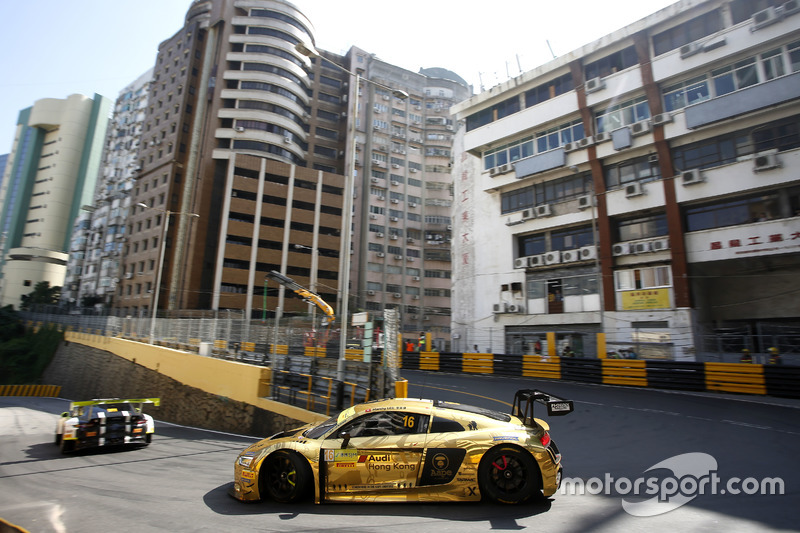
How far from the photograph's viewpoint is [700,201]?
22.0 meters

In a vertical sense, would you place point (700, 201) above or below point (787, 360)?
above

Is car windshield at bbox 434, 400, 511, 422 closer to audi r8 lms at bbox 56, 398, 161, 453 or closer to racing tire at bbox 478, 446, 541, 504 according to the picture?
racing tire at bbox 478, 446, 541, 504

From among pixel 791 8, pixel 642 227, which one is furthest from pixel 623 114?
pixel 791 8

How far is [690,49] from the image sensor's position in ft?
73.1

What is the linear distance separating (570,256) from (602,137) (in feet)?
24.0

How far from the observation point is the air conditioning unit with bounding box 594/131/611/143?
81.8 ft

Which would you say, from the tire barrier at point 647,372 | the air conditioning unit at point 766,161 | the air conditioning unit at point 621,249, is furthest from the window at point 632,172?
the tire barrier at point 647,372

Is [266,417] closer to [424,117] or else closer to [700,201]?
[700,201]

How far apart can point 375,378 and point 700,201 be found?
21.1m

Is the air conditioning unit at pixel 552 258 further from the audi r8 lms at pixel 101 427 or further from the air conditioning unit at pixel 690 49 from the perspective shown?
the audi r8 lms at pixel 101 427

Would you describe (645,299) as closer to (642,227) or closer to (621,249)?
(621,249)

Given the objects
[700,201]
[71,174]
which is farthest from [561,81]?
[71,174]

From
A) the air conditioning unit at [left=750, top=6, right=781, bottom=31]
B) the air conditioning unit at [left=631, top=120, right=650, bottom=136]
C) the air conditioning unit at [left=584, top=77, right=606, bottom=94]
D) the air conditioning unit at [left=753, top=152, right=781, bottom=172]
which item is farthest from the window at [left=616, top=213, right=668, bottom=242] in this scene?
the air conditioning unit at [left=750, top=6, right=781, bottom=31]

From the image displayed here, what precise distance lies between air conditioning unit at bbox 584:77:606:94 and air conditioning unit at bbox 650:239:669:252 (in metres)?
10.1
